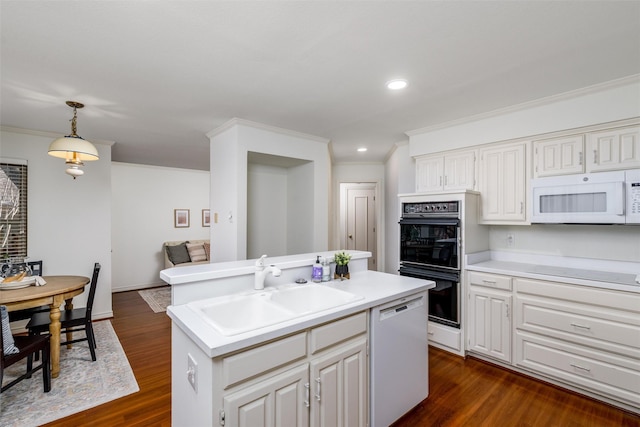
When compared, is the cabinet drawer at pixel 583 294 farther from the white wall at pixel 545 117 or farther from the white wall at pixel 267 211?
the white wall at pixel 267 211

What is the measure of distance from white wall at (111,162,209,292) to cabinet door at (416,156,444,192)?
4.84 metres

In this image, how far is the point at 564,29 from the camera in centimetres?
169

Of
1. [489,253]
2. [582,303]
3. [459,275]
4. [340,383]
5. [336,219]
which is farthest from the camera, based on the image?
[336,219]

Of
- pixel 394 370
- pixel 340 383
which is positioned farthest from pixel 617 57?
pixel 340 383

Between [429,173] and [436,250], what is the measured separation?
3.24 ft

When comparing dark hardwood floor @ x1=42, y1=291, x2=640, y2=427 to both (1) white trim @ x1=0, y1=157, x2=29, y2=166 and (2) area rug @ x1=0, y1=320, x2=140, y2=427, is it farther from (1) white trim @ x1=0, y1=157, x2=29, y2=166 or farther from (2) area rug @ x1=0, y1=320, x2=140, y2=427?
(1) white trim @ x1=0, y1=157, x2=29, y2=166

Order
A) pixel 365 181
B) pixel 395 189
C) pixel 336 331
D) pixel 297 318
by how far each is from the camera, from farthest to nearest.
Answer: pixel 365 181 < pixel 395 189 < pixel 336 331 < pixel 297 318

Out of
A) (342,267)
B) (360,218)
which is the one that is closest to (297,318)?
(342,267)

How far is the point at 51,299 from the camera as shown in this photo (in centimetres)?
260

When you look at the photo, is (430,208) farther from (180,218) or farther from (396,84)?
(180,218)

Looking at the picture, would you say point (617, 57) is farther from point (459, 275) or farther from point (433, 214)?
point (459, 275)

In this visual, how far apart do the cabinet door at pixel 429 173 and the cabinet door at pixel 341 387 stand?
2352 mm

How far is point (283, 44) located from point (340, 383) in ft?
6.57

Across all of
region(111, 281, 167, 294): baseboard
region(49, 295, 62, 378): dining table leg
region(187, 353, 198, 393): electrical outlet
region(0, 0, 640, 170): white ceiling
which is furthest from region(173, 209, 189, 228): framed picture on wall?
region(187, 353, 198, 393): electrical outlet
